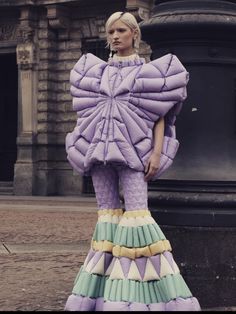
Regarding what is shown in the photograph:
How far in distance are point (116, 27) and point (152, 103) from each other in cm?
47

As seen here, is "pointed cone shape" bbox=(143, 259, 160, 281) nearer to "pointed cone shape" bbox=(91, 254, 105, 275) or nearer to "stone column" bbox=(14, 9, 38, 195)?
"pointed cone shape" bbox=(91, 254, 105, 275)

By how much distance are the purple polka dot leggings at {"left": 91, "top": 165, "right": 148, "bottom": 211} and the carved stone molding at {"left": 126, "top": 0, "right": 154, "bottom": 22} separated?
42.7 ft

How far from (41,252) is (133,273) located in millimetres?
3354

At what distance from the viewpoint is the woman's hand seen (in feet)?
11.9

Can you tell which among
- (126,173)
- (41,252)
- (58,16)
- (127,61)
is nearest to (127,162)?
(126,173)

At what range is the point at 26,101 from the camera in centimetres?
1820

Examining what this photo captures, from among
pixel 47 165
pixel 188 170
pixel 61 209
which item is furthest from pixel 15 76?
pixel 188 170

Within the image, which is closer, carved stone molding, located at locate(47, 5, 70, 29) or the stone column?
carved stone molding, located at locate(47, 5, 70, 29)

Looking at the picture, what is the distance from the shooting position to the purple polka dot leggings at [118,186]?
143 inches

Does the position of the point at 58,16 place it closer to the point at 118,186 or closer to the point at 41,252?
the point at 41,252

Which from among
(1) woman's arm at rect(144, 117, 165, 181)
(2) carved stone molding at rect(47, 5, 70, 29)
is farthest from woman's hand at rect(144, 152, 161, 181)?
(2) carved stone molding at rect(47, 5, 70, 29)

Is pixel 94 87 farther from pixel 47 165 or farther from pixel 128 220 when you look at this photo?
pixel 47 165

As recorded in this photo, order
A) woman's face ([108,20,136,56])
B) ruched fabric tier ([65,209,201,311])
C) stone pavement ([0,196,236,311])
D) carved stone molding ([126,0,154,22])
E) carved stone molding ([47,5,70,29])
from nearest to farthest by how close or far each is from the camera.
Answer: ruched fabric tier ([65,209,201,311]) → woman's face ([108,20,136,56]) → stone pavement ([0,196,236,311]) → carved stone molding ([126,0,154,22]) → carved stone molding ([47,5,70,29])

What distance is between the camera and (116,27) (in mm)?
3721
